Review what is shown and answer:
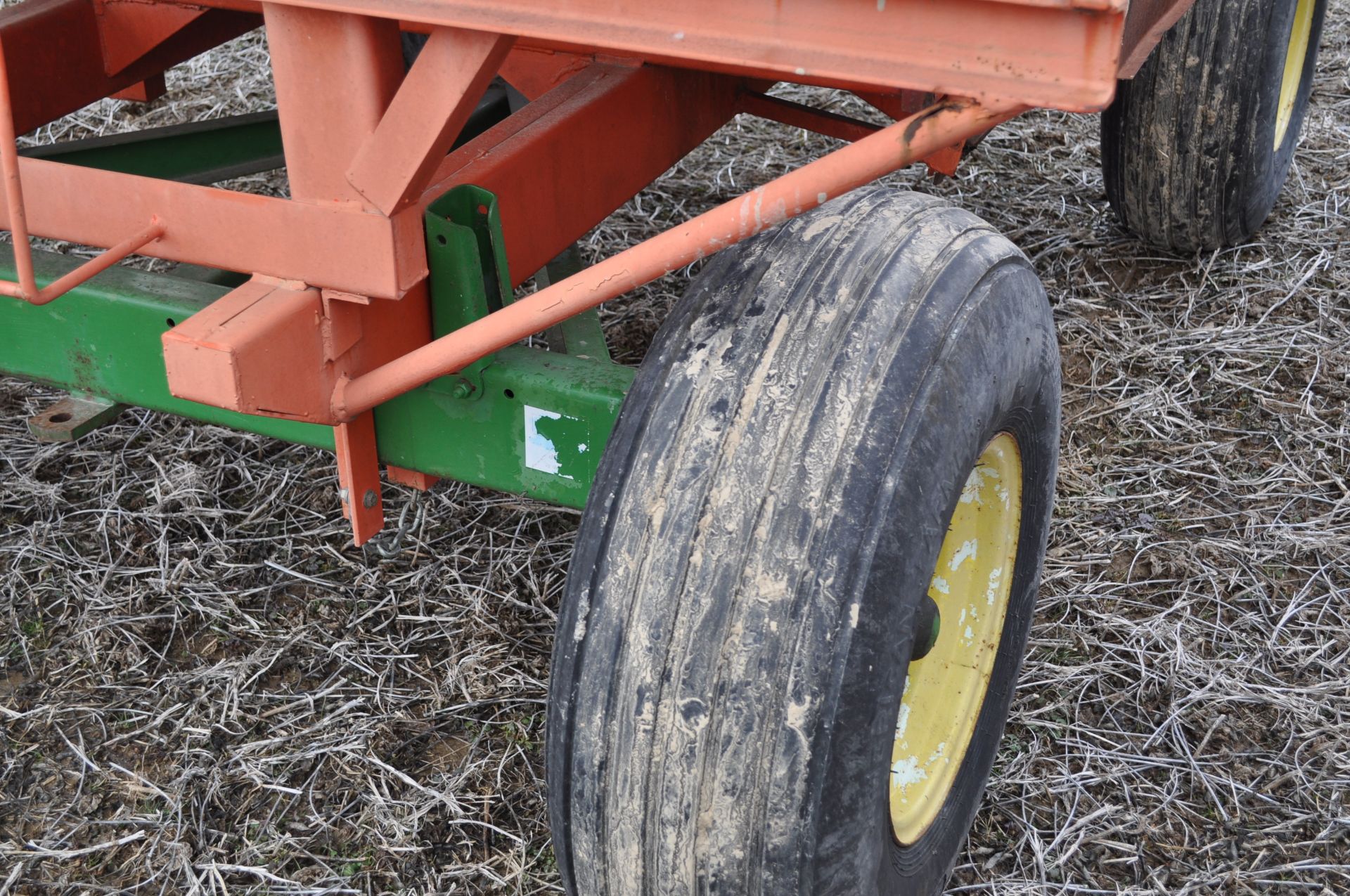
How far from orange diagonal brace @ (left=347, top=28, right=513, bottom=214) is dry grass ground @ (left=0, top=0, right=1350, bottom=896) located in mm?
1068

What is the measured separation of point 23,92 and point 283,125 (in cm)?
91

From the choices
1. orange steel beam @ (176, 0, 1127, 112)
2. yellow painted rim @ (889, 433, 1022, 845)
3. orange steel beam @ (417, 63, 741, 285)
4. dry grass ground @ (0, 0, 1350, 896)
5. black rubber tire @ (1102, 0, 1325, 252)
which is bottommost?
dry grass ground @ (0, 0, 1350, 896)

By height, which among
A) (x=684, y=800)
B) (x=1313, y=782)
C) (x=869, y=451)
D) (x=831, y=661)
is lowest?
(x=1313, y=782)

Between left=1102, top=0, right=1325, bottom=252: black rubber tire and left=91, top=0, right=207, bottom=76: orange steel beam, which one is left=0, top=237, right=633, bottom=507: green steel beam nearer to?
left=91, top=0, right=207, bottom=76: orange steel beam

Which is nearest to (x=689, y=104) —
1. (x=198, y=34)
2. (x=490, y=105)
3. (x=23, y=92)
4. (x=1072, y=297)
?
(x=490, y=105)

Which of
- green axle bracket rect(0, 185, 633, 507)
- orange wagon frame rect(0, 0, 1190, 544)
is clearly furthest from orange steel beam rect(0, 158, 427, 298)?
green axle bracket rect(0, 185, 633, 507)

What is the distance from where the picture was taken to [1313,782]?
206cm

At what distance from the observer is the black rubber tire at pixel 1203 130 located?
9.89 feet

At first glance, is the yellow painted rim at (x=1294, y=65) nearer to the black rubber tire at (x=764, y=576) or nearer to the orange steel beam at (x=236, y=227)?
the black rubber tire at (x=764, y=576)

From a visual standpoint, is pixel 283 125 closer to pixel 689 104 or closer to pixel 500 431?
pixel 500 431

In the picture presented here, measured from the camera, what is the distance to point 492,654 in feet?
7.61

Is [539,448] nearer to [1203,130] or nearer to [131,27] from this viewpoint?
[131,27]

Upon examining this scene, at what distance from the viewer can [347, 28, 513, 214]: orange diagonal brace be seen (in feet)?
4.24

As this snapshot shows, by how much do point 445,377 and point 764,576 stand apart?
58 cm
